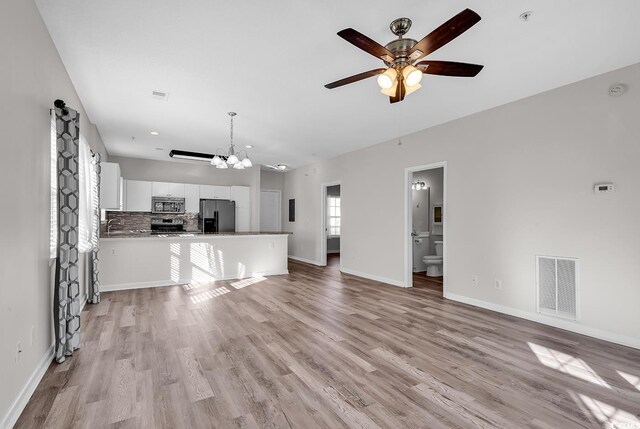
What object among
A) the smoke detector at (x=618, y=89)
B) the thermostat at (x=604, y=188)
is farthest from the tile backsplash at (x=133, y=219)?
the smoke detector at (x=618, y=89)

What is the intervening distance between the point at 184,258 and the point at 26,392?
3.74 m

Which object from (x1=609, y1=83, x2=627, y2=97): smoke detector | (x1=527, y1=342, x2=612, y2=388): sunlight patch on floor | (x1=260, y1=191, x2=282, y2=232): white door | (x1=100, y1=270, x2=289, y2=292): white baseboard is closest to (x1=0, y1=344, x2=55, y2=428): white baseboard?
(x1=100, y1=270, x2=289, y2=292): white baseboard

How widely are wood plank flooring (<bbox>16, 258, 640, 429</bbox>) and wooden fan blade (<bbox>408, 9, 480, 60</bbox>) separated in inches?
92.4

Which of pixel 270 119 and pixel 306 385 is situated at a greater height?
pixel 270 119

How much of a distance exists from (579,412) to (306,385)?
176 centimetres

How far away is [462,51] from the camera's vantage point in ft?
9.11

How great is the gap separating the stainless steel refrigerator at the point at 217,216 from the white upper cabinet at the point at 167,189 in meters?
0.56

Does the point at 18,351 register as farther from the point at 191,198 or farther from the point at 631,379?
the point at 191,198

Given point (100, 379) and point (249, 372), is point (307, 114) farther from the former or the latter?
point (100, 379)

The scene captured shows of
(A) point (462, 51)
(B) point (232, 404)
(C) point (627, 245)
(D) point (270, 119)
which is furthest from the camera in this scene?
(D) point (270, 119)

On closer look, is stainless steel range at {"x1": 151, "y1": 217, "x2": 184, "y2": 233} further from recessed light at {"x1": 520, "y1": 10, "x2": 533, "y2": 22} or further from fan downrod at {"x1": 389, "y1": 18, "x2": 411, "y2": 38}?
recessed light at {"x1": 520, "y1": 10, "x2": 533, "y2": 22}

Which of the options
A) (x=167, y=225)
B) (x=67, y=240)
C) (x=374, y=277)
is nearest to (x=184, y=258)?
(x=167, y=225)

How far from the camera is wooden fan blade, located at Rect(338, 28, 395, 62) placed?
1.92 meters

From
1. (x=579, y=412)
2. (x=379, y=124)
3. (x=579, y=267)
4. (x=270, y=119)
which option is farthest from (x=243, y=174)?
(x=579, y=412)
